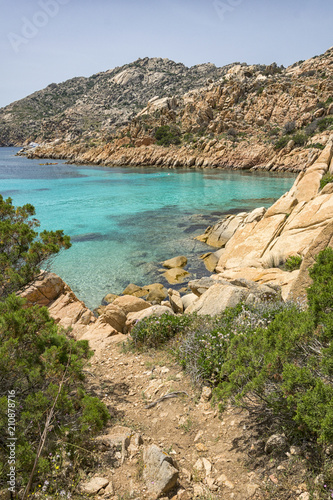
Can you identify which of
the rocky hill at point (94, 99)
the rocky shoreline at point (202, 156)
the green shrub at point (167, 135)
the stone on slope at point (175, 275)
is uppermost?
the rocky hill at point (94, 99)

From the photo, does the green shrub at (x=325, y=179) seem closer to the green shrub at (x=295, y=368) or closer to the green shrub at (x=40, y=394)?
the green shrub at (x=295, y=368)

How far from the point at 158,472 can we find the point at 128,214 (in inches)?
965

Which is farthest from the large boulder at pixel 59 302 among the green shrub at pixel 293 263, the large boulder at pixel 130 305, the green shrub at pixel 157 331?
the green shrub at pixel 293 263

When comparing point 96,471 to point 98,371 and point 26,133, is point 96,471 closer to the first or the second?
point 98,371

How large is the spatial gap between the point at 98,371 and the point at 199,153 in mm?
61570

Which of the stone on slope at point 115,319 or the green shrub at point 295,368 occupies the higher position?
the green shrub at point 295,368

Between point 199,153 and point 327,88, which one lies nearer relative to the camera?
point 327,88

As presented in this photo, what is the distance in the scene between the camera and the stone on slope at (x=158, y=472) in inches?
121

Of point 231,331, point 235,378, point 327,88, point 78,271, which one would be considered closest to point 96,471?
point 235,378

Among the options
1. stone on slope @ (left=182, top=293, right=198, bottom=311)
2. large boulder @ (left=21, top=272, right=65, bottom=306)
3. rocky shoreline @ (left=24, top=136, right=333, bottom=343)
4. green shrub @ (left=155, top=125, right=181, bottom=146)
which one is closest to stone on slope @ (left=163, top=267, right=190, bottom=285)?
rocky shoreline @ (left=24, top=136, right=333, bottom=343)

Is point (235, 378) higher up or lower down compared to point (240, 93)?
lower down

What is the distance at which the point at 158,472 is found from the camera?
3.19 meters

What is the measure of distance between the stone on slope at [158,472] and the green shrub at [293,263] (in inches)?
342

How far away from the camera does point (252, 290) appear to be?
713 centimetres
